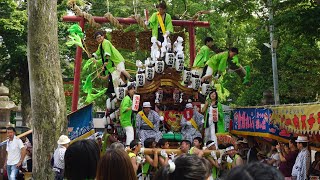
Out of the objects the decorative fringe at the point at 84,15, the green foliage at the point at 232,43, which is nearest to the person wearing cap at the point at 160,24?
the decorative fringe at the point at 84,15

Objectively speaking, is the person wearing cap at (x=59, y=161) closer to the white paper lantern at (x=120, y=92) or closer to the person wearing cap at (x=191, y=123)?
the white paper lantern at (x=120, y=92)

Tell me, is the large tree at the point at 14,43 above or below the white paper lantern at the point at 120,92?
above

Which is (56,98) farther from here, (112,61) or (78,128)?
(112,61)

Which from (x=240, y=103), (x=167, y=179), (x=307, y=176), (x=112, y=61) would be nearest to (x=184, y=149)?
(x=307, y=176)

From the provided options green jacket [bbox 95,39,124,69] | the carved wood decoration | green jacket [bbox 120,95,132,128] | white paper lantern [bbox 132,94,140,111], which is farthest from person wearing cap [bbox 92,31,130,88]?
white paper lantern [bbox 132,94,140,111]

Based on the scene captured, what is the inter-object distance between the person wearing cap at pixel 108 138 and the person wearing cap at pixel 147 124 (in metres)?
0.71

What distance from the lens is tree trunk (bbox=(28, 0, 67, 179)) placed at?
9.11 metres

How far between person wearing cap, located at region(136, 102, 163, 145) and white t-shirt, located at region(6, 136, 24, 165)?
8.57 ft

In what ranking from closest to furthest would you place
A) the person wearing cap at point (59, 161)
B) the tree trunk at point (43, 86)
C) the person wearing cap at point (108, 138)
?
1. the person wearing cap at point (59, 161)
2. the tree trunk at point (43, 86)
3. the person wearing cap at point (108, 138)

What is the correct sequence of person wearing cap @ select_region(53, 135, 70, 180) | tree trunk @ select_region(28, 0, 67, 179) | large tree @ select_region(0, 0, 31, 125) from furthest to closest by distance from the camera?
large tree @ select_region(0, 0, 31, 125) → tree trunk @ select_region(28, 0, 67, 179) → person wearing cap @ select_region(53, 135, 70, 180)

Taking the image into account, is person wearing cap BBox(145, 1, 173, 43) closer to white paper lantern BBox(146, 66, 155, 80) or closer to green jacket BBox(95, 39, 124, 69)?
green jacket BBox(95, 39, 124, 69)

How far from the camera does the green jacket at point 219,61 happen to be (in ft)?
42.3

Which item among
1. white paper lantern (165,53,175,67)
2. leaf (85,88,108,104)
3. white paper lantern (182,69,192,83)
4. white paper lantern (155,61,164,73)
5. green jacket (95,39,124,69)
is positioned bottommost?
Result: leaf (85,88,108,104)

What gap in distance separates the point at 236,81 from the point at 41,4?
21.9 meters
